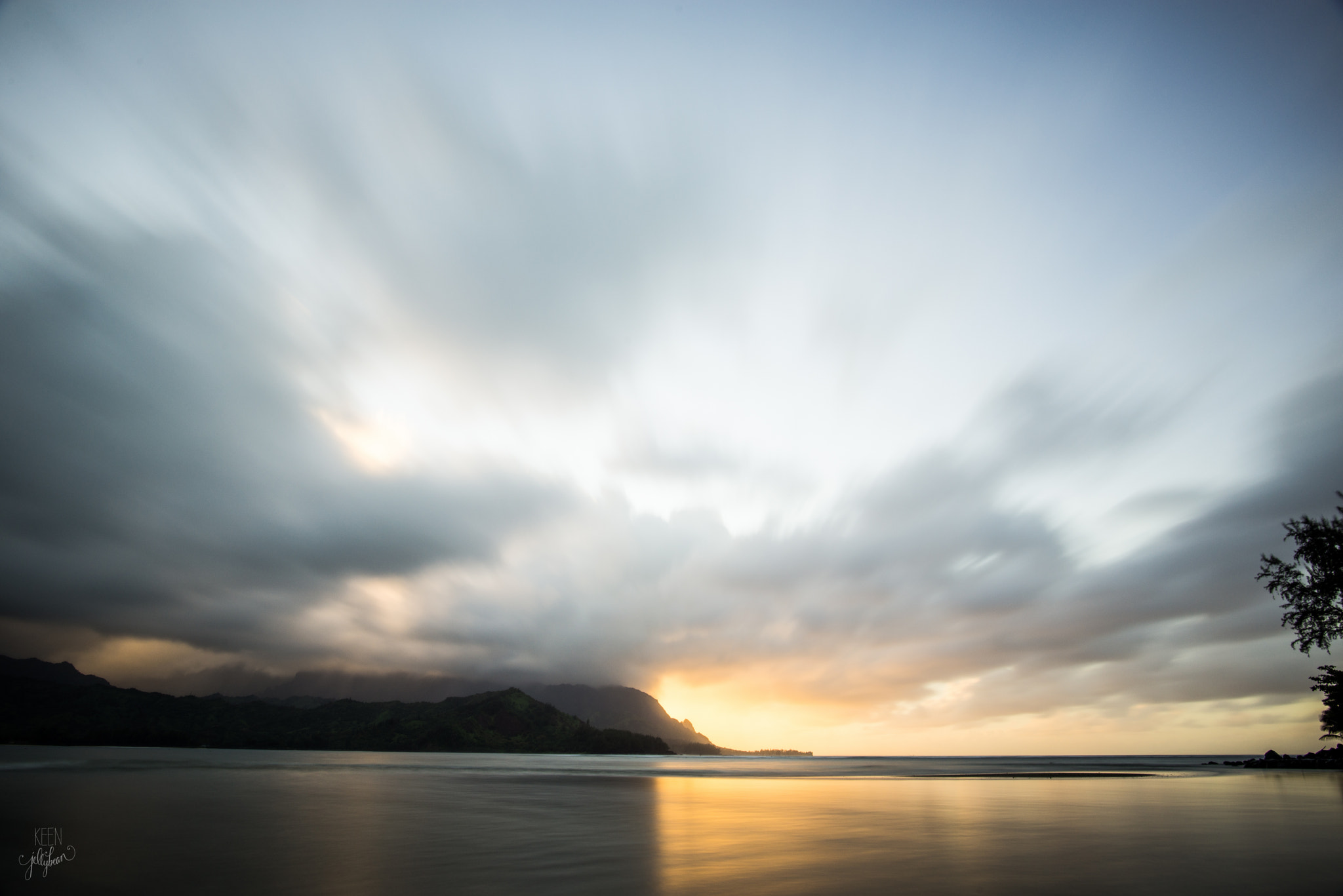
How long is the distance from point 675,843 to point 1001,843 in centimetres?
1140

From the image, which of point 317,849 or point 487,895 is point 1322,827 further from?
point 317,849

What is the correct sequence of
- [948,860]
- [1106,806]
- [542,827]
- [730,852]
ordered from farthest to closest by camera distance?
[1106,806] < [542,827] < [730,852] < [948,860]

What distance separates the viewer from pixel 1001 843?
20969 mm

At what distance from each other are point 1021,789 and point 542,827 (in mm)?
46482

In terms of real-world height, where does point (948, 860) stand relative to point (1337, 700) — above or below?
below

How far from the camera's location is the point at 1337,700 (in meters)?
78.6

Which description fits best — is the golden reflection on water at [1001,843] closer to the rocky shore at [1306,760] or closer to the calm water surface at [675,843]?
the calm water surface at [675,843]

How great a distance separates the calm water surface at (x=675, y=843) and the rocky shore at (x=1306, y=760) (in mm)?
69730

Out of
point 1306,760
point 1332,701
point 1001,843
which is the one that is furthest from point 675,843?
point 1306,760

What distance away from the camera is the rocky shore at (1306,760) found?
87.7m

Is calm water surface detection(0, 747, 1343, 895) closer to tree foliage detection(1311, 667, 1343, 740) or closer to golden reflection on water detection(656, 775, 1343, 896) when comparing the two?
golden reflection on water detection(656, 775, 1343, 896)

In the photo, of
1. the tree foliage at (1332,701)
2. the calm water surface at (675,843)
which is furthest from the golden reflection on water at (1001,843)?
the tree foliage at (1332,701)

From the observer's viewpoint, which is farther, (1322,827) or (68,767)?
(68,767)

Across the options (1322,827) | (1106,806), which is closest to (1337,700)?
(1106,806)
